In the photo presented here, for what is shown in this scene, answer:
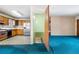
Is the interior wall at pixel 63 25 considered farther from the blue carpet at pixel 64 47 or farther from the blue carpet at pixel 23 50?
the blue carpet at pixel 23 50

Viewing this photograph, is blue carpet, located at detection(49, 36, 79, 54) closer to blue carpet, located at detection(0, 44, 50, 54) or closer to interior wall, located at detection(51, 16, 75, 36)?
blue carpet, located at detection(0, 44, 50, 54)

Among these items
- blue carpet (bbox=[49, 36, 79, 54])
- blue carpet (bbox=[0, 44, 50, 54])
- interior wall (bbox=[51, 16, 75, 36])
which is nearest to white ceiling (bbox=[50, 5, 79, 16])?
blue carpet (bbox=[49, 36, 79, 54])

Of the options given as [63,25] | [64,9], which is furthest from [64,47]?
[63,25]

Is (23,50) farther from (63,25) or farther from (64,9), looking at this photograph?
(63,25)

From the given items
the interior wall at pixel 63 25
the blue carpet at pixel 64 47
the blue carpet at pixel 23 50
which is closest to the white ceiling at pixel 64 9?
the blue carpet at pixel 64 47

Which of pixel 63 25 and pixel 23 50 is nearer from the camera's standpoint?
pixel 23 50

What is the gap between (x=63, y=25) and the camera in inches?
482

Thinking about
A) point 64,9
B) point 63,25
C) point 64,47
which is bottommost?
point 64,47

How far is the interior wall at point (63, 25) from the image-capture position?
39.9ft

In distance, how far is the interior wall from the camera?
12156 millimetres

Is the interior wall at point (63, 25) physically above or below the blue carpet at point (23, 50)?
above
